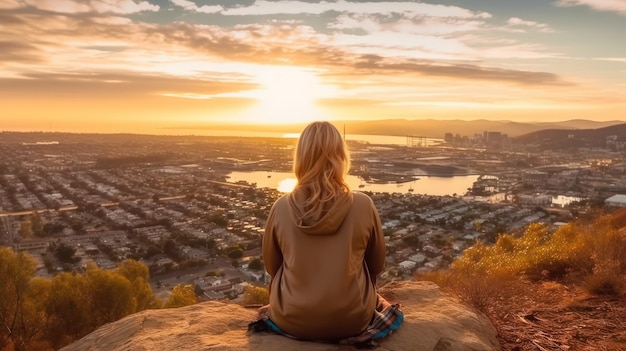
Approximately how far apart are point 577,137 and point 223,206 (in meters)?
45.3

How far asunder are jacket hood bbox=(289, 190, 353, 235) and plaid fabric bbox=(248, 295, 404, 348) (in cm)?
64

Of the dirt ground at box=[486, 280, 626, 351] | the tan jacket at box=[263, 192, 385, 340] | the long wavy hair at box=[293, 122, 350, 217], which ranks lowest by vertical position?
the dirt ground at box=[486, 280, 626, 351]

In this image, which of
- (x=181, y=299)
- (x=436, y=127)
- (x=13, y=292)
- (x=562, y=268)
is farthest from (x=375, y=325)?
(x=436, y=127)

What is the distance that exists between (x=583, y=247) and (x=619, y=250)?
490mm

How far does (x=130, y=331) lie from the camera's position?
10.3 ft

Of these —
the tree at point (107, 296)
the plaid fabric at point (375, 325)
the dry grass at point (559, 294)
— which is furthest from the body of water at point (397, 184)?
the plaid fabric at point (375, 325)

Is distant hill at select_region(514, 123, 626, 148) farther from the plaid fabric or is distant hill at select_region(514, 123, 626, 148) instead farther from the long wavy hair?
the long wavy hair

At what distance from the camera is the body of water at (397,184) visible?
1455 inches

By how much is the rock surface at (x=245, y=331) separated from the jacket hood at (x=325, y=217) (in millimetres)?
649

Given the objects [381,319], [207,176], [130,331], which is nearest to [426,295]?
[381,319]

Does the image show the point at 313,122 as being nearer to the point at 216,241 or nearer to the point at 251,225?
the point at 216,241

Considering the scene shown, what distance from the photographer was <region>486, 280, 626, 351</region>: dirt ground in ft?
11.8

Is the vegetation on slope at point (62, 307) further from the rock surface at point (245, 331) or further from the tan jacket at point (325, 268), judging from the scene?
the tan jacket at point (325, 268)

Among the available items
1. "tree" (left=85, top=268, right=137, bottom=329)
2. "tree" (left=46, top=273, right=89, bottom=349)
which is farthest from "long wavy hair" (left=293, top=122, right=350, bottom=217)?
"tree" (left=46, top=273, right=89, bottom=349)
